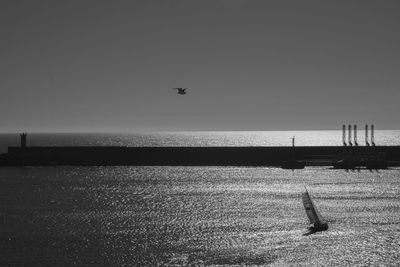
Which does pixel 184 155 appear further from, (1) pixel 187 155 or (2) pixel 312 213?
(2) pixel 312 213

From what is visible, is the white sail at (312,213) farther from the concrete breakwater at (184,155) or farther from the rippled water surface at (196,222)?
the concrete breakwater at (184,155)

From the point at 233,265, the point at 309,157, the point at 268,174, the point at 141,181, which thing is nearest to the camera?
the point at 233,265

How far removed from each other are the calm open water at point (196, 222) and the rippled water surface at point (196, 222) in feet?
0.20

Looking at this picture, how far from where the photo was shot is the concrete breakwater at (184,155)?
4154 inches

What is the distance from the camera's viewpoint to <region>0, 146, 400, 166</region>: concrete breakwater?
10550 cm

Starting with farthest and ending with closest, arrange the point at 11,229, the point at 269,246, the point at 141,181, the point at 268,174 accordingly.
Answer: the point at 268,174 < the point at 141,181 < the point at 11,229 < the point at 269,246

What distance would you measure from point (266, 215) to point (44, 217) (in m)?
16.6

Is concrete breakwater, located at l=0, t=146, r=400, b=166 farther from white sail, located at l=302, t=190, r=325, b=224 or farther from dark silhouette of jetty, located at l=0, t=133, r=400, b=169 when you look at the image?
white sail, located at l=302, t=190, r=325, b=224

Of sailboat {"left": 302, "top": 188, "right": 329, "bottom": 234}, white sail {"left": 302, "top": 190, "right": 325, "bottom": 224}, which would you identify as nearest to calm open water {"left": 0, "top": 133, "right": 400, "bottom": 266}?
sailboat {"left": 302, "top": 188, "right": 329, "bottom": 234}

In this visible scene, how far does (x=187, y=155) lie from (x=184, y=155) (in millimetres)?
515

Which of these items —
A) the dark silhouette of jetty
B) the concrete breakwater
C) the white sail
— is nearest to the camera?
the white sail

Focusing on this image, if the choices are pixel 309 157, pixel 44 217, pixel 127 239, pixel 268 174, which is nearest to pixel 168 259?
pixel 127 239

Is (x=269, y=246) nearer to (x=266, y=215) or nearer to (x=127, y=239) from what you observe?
(x=127, y=239)

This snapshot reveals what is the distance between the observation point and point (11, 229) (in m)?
42.9
